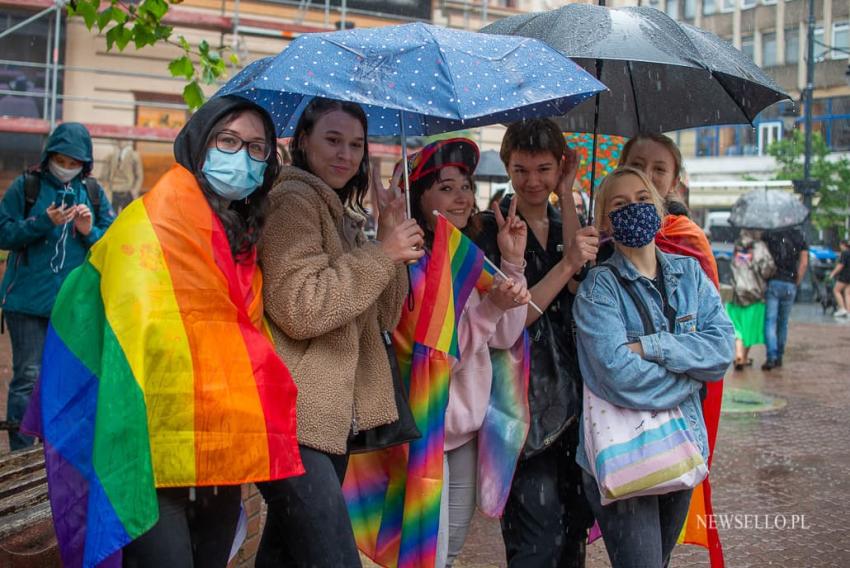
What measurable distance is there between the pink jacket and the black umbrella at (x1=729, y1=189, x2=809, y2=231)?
9.24m

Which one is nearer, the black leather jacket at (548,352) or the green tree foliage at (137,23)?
the black leather jacket at (548,352)

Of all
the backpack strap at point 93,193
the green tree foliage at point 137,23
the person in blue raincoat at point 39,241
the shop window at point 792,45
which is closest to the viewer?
the green tree foliage at point 137,23

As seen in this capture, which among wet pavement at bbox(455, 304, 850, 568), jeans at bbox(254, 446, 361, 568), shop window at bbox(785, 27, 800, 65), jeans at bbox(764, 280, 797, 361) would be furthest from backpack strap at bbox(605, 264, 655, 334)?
shop window at bbox(785, 27, 800, 65)

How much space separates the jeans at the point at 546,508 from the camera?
3.59 m

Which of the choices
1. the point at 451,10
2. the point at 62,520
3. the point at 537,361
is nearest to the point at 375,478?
the point at 537,361

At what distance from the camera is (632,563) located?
3.27 metres

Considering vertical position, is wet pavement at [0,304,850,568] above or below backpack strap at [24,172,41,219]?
below

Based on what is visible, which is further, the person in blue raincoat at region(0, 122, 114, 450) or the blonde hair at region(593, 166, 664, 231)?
the person in blue raincoat at region(0, 122, 114, 450)

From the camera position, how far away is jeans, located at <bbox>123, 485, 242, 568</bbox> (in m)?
2.53

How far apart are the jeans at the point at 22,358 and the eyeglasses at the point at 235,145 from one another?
3270 millimetres

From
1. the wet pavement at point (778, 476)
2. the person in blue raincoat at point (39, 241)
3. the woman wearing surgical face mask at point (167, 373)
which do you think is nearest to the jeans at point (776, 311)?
the wet pavement at point (778, 476)

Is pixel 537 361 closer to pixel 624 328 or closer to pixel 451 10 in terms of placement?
pixel 624 328

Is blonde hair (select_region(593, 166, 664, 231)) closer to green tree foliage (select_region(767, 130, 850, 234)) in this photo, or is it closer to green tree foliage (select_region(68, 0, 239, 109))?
green tree foliage (select_region(68, 0, 239, 109))

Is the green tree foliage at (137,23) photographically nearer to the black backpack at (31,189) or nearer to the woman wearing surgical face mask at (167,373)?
the black backpack at (31,189)
